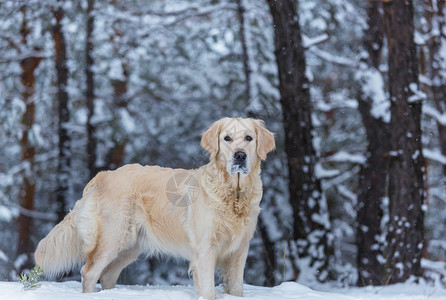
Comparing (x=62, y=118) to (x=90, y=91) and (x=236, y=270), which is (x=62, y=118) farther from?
(x=236, y=270)

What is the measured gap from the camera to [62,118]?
8250mm

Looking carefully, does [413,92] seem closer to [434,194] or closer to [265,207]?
[265,207]

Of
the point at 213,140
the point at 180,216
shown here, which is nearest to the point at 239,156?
the point at 213,140

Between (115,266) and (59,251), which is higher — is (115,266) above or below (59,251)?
below

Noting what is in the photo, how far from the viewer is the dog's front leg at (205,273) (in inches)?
154

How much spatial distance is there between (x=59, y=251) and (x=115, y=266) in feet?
1.68

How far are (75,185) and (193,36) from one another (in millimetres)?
2881

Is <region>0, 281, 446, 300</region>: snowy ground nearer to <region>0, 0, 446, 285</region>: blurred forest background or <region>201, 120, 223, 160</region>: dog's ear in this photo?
<region>201, 120, 223, 160</region>: dog's ear

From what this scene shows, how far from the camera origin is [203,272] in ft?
12.9

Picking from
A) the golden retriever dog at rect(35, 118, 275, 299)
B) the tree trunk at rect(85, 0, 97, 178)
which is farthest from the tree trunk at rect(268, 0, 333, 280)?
the tree trunk at rect(85, 0, 97, 178)

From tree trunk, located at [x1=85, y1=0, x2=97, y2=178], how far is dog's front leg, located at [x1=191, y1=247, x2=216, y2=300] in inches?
174

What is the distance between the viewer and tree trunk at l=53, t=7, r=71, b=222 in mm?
7980

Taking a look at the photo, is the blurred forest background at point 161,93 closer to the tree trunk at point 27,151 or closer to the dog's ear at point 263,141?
the tree trunk at point 27,151

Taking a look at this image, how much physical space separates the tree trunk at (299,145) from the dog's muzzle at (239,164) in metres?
2.82
